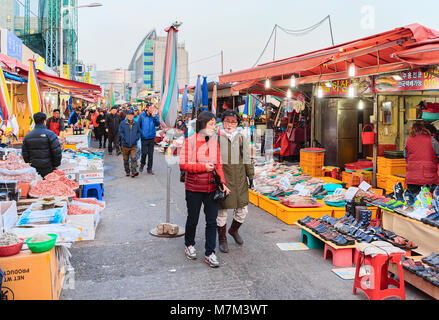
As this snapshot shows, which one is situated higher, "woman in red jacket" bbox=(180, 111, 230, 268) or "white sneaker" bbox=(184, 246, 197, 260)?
"woman in red jacket" bbox=(180, 111, 230, 268)

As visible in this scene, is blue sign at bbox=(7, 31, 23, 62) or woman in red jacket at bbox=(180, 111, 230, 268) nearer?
woman in red jacket at bbox=(180, 111, 230, 268)

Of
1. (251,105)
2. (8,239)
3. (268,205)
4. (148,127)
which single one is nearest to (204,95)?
(251,105)

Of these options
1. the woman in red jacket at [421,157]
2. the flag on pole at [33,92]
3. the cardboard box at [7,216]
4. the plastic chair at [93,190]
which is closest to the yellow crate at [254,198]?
the woman in red jacket at [421,157]

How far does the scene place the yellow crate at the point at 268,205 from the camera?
7.84 metres

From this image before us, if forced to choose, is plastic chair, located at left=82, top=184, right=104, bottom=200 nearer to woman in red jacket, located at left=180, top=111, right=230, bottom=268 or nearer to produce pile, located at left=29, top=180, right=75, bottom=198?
produce pile, located at left=29, top=180, right=75, bottom=198

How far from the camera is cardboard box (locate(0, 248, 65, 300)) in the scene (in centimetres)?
366

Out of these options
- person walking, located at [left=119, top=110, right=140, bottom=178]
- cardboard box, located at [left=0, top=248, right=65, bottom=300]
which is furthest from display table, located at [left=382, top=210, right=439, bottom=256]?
person walking, located at [left=119, top=110, right=140, bottom=178]

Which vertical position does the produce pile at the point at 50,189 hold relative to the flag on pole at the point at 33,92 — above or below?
below

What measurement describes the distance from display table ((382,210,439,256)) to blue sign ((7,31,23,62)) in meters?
15.7

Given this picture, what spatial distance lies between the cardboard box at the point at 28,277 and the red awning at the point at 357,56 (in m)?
5.95

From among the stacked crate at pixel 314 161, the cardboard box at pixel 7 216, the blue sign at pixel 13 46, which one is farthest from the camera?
the blue sign at pixel 13 46

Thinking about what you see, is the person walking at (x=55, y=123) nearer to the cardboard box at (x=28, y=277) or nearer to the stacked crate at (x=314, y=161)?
the stacked crate at (x=314, y=161)

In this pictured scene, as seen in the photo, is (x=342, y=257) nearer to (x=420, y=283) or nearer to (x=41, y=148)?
(x=420, y=283)

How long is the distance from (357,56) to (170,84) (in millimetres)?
3494
